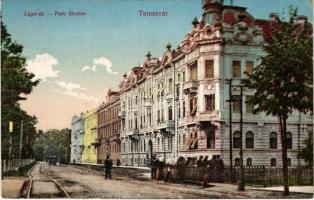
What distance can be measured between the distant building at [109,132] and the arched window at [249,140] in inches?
199

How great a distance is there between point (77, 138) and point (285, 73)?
1072 centimetres

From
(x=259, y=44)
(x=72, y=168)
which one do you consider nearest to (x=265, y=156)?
(x=259, y=44)

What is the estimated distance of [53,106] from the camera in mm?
17734

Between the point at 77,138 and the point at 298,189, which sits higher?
the point at 77,138

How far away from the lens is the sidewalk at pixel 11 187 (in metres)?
15.9

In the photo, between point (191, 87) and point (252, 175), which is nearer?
point (252, 175)

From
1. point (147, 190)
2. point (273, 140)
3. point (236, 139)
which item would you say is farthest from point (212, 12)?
point (147, 190)

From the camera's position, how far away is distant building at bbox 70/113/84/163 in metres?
20.1

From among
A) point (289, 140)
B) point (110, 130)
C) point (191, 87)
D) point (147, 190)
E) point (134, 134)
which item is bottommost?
point (147, 190)

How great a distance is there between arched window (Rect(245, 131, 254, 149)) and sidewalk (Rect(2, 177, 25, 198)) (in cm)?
802

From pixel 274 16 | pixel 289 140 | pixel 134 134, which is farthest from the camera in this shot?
pixel 134 134

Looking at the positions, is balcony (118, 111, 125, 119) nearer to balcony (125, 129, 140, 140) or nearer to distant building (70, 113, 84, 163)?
balcony (125, 129, 140, 140)

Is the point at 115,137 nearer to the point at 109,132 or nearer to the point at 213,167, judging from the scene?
the point at 109,132

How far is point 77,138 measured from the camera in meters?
23.7
